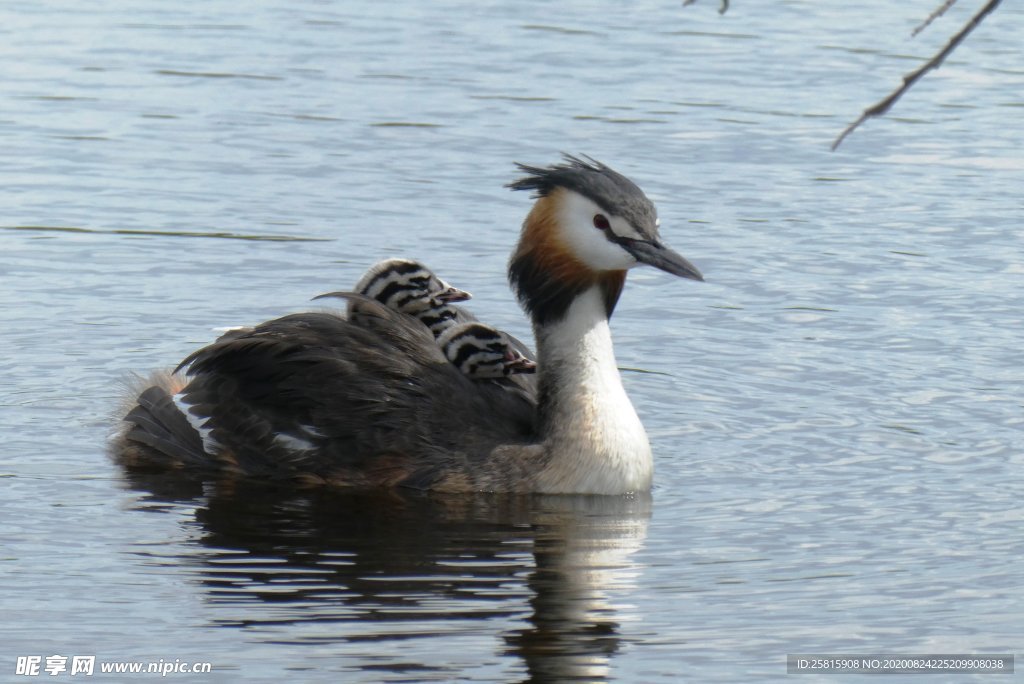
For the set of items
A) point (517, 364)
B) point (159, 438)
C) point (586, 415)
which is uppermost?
point (517, 364)

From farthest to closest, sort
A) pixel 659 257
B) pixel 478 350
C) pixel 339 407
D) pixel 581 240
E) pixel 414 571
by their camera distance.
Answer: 1. pixel 478 350
2. pixel 339 407
3. pixel 581 240
4. pixel 659 257
5. pixel 414 571

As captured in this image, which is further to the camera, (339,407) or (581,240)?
(339,407)

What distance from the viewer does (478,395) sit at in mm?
9609

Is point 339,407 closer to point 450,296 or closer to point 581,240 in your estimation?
point 450,296

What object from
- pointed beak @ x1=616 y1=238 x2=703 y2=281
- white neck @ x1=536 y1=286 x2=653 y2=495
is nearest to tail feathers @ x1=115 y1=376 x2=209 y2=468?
white neck @ x1=536 y1=286 x2=653 y2=495

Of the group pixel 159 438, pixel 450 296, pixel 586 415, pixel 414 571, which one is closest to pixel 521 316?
pixel 450 296

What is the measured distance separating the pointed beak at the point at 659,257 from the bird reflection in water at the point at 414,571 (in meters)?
1.08

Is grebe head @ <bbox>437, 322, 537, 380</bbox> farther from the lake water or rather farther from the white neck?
the lake water

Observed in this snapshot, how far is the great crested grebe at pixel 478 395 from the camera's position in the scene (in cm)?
938

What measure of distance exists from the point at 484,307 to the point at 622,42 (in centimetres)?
697

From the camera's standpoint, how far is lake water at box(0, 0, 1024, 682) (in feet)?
25.5

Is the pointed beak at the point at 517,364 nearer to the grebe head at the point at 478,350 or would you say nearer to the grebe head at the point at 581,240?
the grebe head at the point at 478,350

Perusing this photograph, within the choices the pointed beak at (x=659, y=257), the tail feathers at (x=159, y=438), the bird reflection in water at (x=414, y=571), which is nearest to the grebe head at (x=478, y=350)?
the bird reflection in water at (x=414, y=571)

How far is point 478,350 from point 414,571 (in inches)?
63.4
